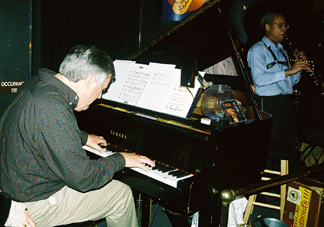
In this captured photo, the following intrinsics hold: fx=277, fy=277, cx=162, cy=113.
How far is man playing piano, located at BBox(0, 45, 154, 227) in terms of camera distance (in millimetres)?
1320

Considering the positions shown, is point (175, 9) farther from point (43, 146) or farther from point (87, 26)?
point (43, 146)

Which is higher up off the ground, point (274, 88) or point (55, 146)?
point (274, 88)

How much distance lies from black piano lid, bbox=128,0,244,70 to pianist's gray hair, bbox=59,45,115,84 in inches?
31.1

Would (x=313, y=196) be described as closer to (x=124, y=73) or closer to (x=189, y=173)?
(x=189, y=173)

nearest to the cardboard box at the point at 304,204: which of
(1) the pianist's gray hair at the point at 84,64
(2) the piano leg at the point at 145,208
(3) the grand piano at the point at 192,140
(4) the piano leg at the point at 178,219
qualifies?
(3) the grand piano at the point at 192,140

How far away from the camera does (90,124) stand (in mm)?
2328

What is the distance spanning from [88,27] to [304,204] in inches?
127

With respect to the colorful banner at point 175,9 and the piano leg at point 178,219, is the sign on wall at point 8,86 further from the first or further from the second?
the colorful banner at point 175,9

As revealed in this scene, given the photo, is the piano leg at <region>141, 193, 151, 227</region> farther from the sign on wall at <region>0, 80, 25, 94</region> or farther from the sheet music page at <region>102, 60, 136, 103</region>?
the sign on wall at <region>0, 80, 25, 94</region>

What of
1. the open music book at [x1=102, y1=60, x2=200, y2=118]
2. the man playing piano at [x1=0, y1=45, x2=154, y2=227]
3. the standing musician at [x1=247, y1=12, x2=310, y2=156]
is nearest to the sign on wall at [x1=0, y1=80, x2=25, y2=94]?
the open music book at [x1=102, y1=60, x2=200, y2=118]

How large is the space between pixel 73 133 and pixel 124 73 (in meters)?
1.02

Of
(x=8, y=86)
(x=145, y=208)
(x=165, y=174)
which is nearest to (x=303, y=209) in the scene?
(x=145, y=208)

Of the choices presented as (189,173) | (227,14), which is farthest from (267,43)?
(189,173)

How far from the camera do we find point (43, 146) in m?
1.34
